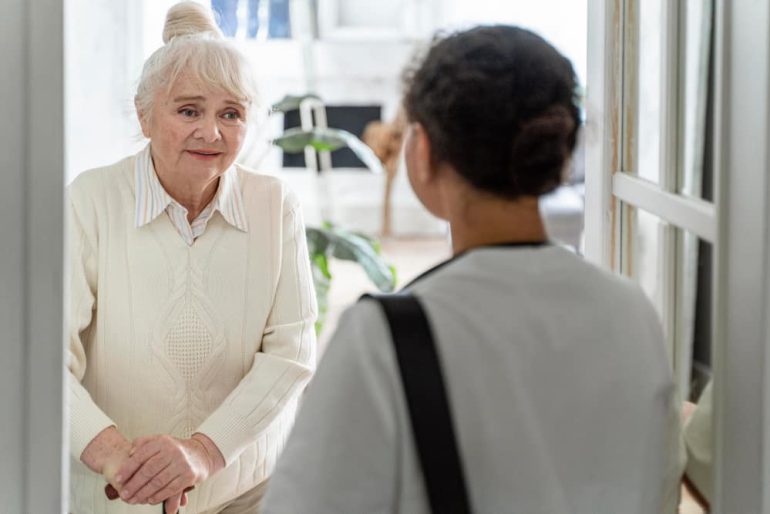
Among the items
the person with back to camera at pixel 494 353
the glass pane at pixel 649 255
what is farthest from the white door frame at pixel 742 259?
the glass pane at pixel 649 255

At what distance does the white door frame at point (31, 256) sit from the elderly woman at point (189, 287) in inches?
19.3

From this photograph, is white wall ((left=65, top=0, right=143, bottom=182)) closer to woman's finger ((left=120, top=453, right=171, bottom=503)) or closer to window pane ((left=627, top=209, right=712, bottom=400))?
woman's finger ((left=120, top=453, right=171, bottom=503))

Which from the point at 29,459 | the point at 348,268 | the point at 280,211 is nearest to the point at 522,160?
the point at 29,459

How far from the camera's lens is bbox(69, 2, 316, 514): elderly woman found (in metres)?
1.69

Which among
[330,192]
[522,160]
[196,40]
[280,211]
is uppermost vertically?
[196,40]

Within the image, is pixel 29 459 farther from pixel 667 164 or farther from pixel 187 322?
pixel 667 164

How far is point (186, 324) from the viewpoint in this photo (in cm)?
172

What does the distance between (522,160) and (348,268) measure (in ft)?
18.1

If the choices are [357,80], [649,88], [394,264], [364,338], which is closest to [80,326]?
[364,338]

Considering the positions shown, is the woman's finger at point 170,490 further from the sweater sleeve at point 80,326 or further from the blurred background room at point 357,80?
the blurred background room at point 357,80

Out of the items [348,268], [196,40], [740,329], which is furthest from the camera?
[348,268]

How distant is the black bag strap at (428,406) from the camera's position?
964 mm

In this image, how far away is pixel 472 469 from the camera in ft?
3.26

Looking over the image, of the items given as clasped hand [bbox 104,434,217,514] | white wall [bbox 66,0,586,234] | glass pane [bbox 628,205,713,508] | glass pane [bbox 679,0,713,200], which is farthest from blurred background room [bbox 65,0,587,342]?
glass pane [bbox 679,0,713,200]
